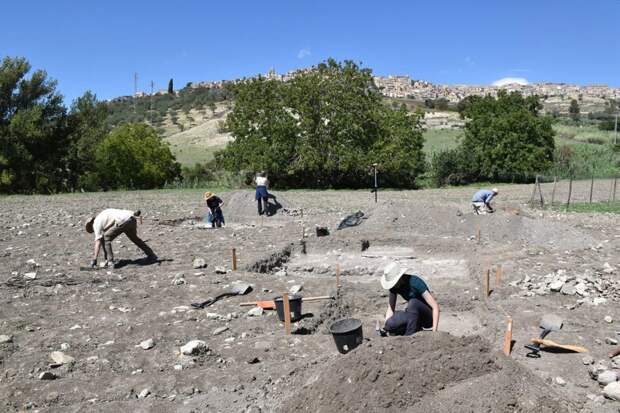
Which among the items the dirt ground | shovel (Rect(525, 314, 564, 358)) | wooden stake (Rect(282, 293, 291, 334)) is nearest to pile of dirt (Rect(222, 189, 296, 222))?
the dirt ground

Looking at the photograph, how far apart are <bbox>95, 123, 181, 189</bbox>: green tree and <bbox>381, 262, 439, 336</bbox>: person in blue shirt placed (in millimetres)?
31052

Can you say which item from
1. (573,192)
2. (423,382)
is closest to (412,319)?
(423,382)

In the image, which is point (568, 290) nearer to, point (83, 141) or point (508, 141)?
point (508, 141)

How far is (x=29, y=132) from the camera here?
3094 cm

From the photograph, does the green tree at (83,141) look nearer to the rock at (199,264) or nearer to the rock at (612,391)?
the rock at (199,264)

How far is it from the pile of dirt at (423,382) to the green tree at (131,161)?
32046mm

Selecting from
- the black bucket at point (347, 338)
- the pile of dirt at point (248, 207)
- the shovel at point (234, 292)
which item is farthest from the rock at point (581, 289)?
the pile of dirt at point (248, 207)

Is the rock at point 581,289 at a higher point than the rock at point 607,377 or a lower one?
higher

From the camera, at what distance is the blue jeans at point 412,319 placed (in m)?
A: 5.68

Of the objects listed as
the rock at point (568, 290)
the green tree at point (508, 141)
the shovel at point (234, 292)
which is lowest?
the shovel at point (234, 292)

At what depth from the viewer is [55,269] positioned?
32.6ft

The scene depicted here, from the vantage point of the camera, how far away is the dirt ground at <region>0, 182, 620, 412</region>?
4527 mm

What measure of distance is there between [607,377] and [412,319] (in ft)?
5.99

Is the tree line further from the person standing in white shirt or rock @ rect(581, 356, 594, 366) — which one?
rock @ rect(581, 356, 594, 366)
